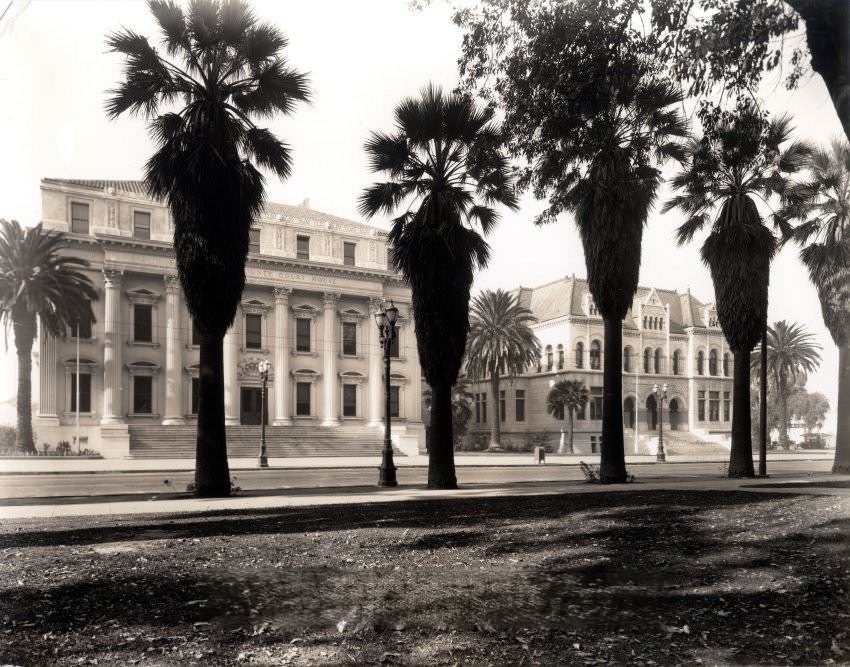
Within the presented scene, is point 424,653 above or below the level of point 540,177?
below

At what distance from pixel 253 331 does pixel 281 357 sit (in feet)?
7.44

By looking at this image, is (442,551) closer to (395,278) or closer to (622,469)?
(622,469)

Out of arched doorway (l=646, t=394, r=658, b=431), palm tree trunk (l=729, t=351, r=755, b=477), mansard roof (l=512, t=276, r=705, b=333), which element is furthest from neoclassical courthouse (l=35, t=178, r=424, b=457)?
palm tree trunk (l=729, t=351, r=755, b=477)

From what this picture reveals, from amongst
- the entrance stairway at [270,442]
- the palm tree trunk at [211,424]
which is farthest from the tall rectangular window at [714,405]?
the palm tree trunk at [211,424]

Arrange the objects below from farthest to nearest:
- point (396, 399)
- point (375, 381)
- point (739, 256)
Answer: point (396, 399), point (375, 381), point (739, 256)

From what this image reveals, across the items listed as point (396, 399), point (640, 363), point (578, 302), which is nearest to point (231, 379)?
point (396, 399)

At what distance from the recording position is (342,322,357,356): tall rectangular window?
47719mm

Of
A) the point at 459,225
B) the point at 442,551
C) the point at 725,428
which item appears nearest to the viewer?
the point at 442,551

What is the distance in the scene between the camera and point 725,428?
55.2m

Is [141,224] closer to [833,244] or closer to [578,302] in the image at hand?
[833,244]

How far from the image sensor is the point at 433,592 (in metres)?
6.28

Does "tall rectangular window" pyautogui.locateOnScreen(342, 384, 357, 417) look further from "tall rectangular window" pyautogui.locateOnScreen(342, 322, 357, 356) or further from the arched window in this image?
the arched window

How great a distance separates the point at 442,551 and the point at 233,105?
35.7 ft

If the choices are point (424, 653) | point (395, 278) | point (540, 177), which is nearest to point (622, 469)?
point (540, 177)
